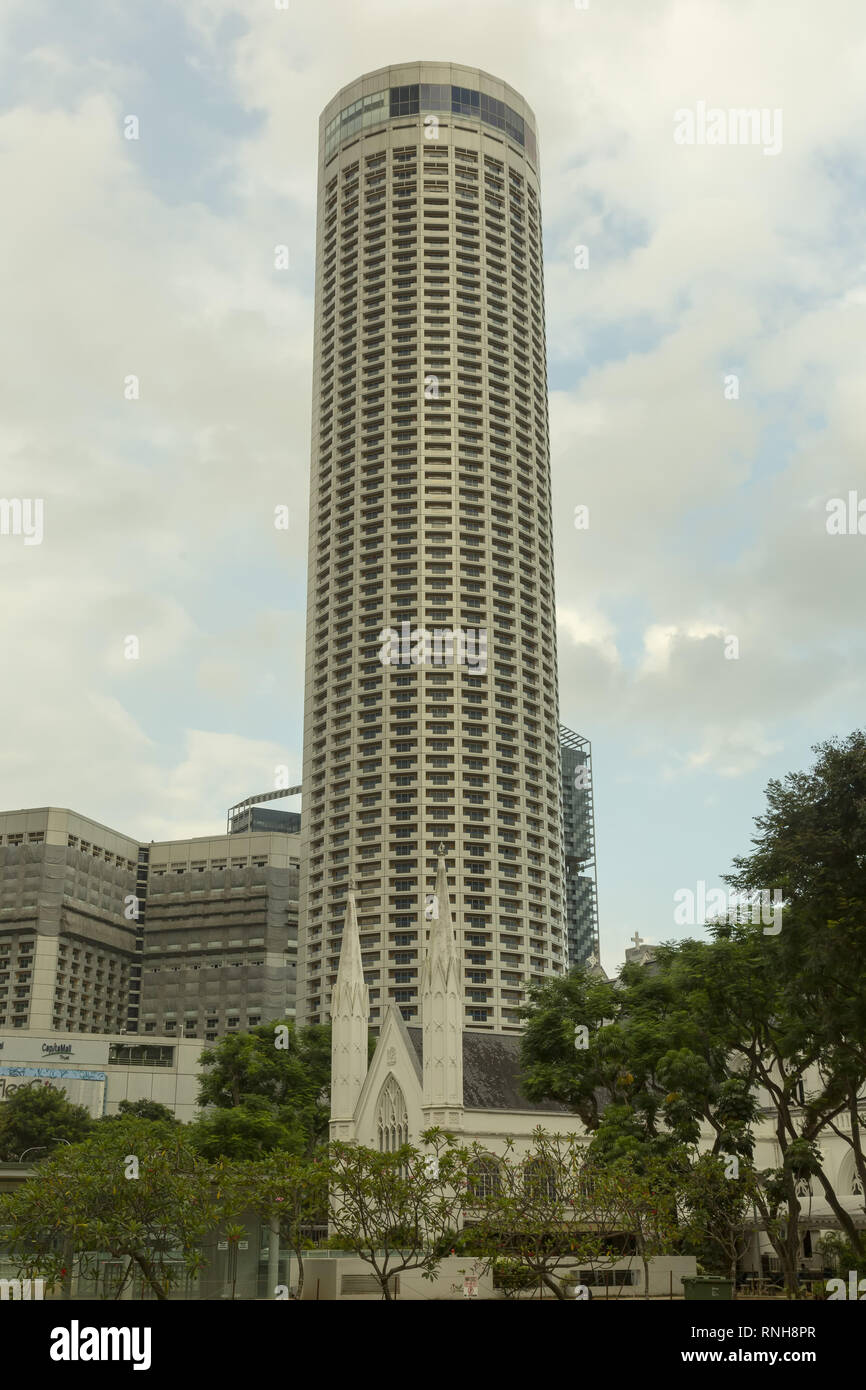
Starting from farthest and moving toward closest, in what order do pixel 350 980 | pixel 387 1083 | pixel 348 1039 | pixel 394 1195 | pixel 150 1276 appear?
pixel 350 980 → pixel 348 1039 → pixel 387 1083 → pixel 394 1195 → pixel 150 1276

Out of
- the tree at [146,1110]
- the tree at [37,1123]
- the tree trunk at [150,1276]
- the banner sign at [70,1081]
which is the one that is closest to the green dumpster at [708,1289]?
the tree trunk at [150,1276]

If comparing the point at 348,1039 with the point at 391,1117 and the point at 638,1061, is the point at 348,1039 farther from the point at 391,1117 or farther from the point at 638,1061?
the point at 638,1061

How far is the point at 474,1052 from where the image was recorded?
293 ft

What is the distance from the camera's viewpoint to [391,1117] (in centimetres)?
8638

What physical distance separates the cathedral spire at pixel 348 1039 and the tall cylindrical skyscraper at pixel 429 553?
148 ft

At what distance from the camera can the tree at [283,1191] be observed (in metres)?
47.1

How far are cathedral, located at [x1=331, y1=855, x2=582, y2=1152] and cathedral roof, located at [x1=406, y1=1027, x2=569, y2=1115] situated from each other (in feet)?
0.23

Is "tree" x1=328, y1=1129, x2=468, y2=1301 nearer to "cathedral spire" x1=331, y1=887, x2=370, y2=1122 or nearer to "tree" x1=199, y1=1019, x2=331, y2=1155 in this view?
"cathedral spire" x1=331, y1=887, x2=370, y2=1122

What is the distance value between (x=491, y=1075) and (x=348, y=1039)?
10481 millimetres

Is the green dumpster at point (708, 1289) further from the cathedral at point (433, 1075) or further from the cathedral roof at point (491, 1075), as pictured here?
the cathedral roof at point (491, 1075)

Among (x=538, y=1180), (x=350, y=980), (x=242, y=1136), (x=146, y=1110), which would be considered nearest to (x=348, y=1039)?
(x=350, y=980)

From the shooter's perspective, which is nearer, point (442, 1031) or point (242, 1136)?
point (442, 1031)
